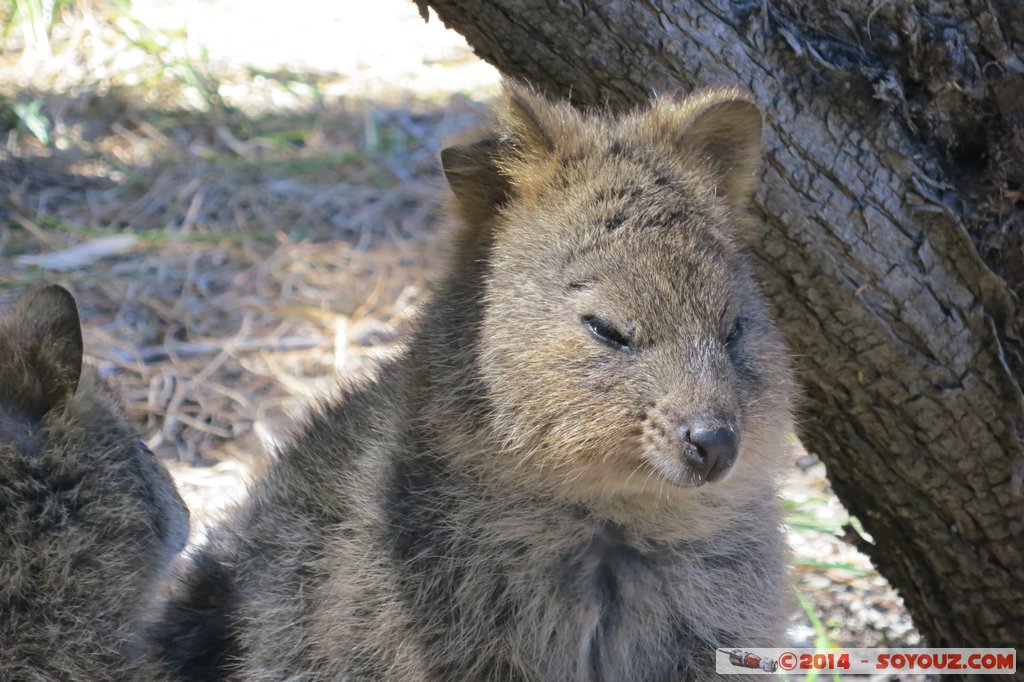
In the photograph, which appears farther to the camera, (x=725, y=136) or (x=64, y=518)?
(x=725, y=136)

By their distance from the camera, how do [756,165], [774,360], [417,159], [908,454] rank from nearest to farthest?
1. [774,360]
2. [756,165]
3. [908,454]
4. [417,159]

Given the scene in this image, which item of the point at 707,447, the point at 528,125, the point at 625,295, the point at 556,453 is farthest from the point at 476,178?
the point at 707,447

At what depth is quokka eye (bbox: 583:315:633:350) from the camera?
2.90 meters

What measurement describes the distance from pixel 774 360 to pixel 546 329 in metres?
0.69

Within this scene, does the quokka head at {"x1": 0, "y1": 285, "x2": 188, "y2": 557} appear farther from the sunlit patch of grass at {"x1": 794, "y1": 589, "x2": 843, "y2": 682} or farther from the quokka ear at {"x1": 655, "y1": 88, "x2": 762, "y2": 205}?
the sunlit patch of grass at {"x1": 794, "y1": 589, "x2": 843, "y2": 682}

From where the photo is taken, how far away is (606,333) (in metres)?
2.93

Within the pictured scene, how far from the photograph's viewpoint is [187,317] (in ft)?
20.8

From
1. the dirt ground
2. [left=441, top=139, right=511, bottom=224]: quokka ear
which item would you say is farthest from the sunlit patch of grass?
[left=441, top=139, right=511, bottom=224]: quokka ear

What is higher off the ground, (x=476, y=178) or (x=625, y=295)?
(x=476, y=178)

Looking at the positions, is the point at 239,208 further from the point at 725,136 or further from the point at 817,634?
the point at 725,136

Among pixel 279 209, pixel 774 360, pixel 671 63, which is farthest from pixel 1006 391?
pixel 279 209

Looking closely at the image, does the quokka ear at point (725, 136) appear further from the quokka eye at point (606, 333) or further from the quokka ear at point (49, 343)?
the quokka ear at point (49, 343)

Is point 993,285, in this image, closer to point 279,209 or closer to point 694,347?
point 694,347

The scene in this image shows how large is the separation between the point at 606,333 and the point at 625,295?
110 millimetres
